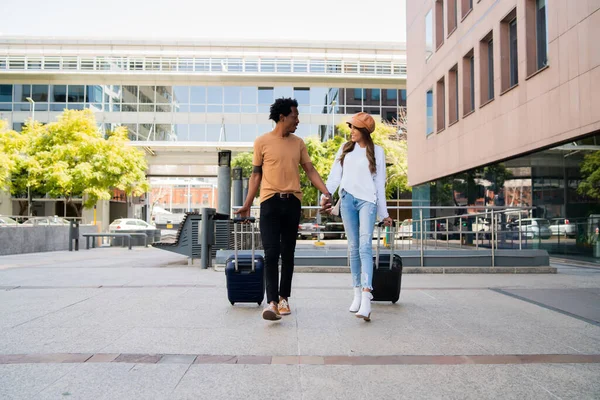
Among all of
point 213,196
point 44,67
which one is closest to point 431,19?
point 44,67

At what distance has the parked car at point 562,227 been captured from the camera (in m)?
13.6

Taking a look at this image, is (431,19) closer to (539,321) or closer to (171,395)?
(539,321)

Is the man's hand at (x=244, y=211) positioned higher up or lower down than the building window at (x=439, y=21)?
lower down

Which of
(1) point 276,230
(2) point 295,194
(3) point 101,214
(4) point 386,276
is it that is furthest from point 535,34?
(3) point 101,214

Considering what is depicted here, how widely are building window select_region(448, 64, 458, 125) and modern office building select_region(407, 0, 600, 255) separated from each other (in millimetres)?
37

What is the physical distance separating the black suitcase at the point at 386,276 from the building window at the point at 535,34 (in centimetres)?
1031

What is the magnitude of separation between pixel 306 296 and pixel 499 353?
303 cm

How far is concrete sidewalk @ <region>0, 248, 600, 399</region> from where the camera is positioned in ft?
9.70

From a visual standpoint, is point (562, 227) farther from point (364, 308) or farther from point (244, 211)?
point (244, 211)

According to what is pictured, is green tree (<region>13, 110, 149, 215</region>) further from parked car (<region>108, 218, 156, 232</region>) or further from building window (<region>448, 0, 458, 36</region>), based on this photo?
building window (<region>448, 0, 458, 36</region>)

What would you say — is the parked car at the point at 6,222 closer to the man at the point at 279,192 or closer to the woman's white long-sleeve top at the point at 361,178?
the man at the point at 279,192

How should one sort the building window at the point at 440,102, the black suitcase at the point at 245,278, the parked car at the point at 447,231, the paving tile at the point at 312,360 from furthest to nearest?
the building window at the point at 440,102, the parked car at the point at 447,231, the black suitcase at the point at 245,278, the paving tile at the point at 312,360

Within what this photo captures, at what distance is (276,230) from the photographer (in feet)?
15.7

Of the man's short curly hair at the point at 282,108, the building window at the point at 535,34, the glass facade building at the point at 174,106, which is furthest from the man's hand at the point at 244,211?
the glass facade building at the point at 174,106
